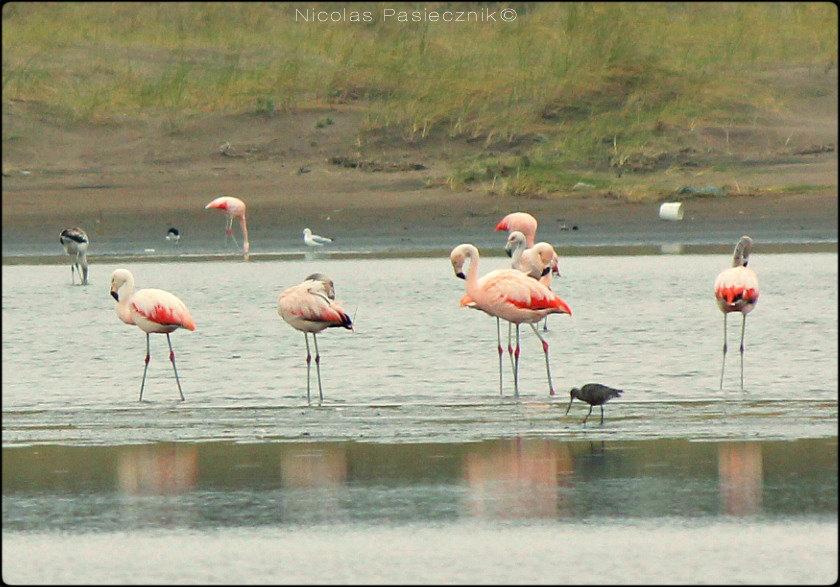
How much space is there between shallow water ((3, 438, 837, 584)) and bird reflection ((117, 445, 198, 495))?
0.05ft

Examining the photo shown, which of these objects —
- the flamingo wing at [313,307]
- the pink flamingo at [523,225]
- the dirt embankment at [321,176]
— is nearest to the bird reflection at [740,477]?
the flamingo wing at [313,307]

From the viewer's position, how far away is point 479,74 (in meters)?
27.5

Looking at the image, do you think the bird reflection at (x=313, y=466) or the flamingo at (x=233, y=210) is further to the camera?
the flamingo at (x=233, y=210)

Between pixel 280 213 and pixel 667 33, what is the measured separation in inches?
416

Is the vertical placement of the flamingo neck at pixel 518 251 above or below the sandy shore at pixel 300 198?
below

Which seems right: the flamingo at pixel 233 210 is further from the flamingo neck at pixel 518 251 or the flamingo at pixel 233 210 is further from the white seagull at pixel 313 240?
the flamingo neck at pixel 518 251

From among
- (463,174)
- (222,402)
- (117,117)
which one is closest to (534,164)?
(463,174)

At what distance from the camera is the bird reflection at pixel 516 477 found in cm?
766

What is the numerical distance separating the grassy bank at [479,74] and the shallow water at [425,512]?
47.9 feet

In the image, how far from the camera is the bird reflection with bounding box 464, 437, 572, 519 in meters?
7.66

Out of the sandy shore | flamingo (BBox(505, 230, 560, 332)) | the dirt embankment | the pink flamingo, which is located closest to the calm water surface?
flamingo (BBox(505, 230, 560, 332))

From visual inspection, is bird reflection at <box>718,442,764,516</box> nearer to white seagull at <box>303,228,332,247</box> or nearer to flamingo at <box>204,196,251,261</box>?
white seagull at <box>303,228,332,247</box>

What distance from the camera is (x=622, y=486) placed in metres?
8.05

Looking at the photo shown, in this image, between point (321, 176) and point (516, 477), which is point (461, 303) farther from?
point (321, 176)
